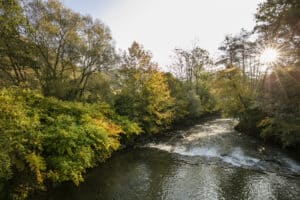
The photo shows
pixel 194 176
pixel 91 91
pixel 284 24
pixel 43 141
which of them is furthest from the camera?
pixel 91 91

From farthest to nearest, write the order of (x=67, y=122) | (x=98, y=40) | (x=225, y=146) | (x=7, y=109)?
(x=98, y=40), (x=225, y=146), (x=67, y=122), (x=7, y=109)

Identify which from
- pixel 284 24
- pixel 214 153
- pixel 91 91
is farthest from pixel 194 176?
pixel 91 91

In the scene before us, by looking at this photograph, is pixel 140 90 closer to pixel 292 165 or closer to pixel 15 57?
pixel 15 57

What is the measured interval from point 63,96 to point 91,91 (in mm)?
3497

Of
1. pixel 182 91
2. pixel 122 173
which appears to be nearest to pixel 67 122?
pixel 122 173

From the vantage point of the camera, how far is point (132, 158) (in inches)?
606

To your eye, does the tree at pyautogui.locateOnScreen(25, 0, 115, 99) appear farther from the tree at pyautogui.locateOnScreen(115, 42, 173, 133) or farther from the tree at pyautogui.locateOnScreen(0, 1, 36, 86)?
the tree at pyautogui.locateOnScreen(115, 42, 173, 133)

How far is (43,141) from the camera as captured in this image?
9844 millimetres

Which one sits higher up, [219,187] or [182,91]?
[182,91]

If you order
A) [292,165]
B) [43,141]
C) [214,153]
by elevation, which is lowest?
[214,153]

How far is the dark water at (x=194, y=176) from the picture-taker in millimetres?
9430

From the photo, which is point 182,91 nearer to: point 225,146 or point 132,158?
point 225,146

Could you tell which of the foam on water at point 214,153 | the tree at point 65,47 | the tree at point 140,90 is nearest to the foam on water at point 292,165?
the foam on water at point 214,153

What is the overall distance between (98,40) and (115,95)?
217 inches
